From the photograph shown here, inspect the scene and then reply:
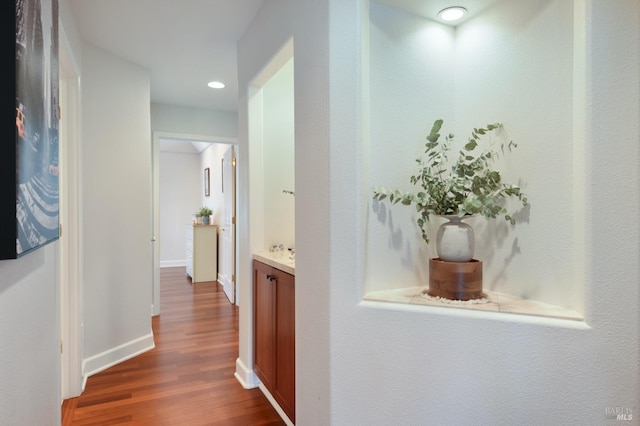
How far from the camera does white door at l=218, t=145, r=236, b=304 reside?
15.6 feet

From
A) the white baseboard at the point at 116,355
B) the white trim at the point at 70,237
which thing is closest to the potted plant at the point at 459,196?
the white trim at the point at 70,237

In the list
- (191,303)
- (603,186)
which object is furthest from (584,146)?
(191,303)

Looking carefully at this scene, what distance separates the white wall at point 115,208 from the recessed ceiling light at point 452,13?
251 cm

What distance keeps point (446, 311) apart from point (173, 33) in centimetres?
256

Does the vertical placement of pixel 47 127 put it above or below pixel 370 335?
above

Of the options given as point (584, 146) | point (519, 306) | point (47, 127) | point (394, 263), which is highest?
point (47, 127)

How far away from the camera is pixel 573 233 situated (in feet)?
3.99

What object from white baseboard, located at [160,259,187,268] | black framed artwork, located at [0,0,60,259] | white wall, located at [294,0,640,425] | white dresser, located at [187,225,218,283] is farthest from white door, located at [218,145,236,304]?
black framed artwork, located at [0,0,60,259]

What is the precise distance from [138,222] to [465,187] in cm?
274

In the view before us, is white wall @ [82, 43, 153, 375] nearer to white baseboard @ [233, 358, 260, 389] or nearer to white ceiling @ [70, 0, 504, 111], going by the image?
white ceiling @ [70, 0, 504, 111]

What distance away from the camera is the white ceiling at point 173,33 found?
Result: 225 centimetres

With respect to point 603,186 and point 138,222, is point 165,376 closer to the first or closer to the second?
point 138,222

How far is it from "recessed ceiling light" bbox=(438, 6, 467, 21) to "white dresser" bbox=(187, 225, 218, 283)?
16.2ft

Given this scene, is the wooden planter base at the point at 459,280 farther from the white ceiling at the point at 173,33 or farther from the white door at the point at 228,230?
the white door at the point at 228,230
